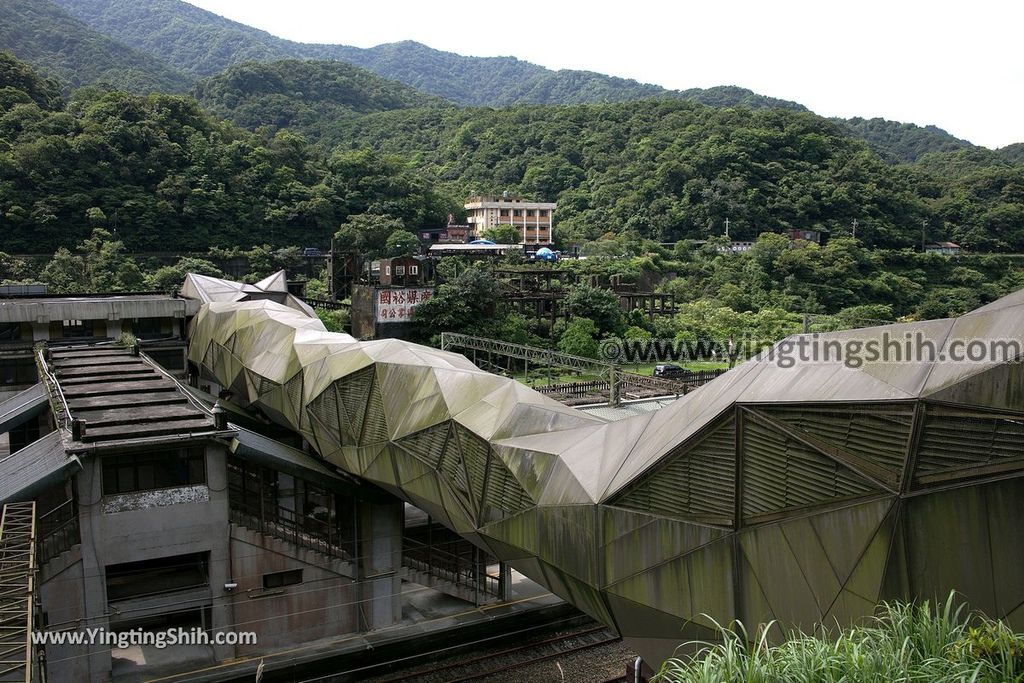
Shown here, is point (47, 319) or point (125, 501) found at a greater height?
point (47, 319)

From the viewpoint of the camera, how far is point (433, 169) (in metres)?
102

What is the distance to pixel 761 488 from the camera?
32.3ft

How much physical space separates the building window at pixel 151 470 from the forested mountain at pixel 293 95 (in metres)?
98.9

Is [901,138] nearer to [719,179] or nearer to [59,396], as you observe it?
[719,179]

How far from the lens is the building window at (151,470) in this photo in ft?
53.7

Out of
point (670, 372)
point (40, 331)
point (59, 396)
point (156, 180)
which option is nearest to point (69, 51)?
point (156, 180)

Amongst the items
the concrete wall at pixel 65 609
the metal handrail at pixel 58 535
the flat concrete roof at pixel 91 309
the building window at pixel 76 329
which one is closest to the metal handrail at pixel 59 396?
the metal handrail at pixel 58 535

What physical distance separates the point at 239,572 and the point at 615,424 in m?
9.42

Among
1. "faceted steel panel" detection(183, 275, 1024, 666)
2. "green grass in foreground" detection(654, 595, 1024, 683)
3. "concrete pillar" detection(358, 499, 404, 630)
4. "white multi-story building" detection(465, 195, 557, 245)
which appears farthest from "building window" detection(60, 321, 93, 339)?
"white multi-story building" detection(465, 195, 557, 245)

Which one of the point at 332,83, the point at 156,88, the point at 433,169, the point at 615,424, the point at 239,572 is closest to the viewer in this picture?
the point at 615,424

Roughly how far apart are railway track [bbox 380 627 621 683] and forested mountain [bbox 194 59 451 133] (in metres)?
102

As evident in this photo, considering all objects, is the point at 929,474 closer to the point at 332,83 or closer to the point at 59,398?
the point at 59,398

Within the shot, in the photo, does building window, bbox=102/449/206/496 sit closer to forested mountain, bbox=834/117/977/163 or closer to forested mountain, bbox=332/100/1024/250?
forested mountain, bbox=332/100/1024/250

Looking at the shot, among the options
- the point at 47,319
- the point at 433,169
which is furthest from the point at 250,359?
the point at 433,169
